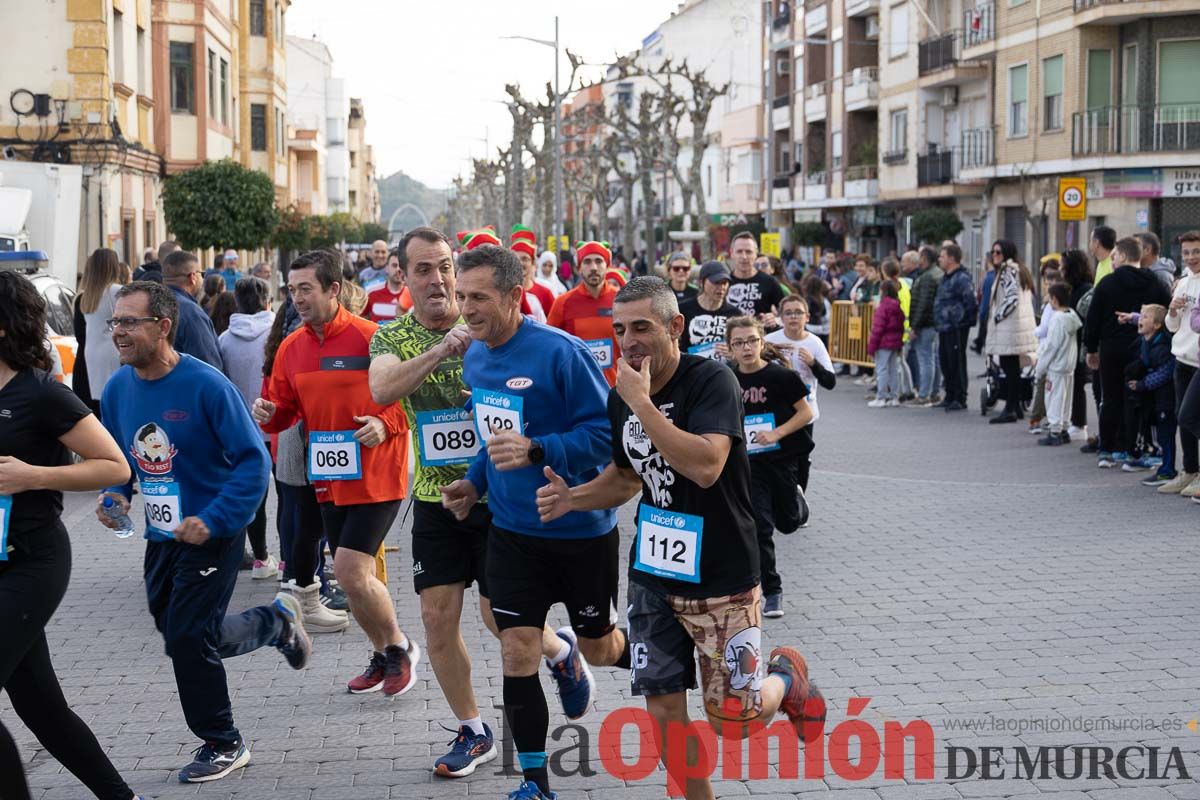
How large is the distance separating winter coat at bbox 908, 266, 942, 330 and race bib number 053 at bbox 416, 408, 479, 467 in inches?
560

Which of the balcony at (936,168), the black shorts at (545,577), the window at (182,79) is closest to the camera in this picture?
the black shorts at (545,577)

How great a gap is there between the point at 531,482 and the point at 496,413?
31 centimetres

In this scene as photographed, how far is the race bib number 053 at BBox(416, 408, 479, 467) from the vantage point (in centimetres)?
623

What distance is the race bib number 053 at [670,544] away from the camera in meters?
4.92

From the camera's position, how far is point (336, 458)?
6.93 metres

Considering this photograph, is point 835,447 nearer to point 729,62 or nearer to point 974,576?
point 974,576

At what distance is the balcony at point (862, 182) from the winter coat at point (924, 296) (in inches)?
1332

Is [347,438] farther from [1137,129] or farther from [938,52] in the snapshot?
[938,52]

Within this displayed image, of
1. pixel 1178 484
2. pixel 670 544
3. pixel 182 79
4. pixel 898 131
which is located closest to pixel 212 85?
pixel 182 79

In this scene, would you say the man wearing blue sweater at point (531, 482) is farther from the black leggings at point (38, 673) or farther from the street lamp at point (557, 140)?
the street lamp at point (557, 140)

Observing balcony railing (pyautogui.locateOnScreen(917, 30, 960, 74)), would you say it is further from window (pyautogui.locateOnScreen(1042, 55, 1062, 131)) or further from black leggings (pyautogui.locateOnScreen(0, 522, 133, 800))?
black leggings (pyautogui.locateOnScreen(0, 522, 133, 800))

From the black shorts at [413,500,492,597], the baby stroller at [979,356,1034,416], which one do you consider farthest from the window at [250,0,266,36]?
the black shorts at [413,500,492,597]

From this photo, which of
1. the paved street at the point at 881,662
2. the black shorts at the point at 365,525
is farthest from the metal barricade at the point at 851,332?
the black shorts at the point at 365,525

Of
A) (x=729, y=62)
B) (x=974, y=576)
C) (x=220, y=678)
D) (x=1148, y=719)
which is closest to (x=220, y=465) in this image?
(x=220, y=678)
